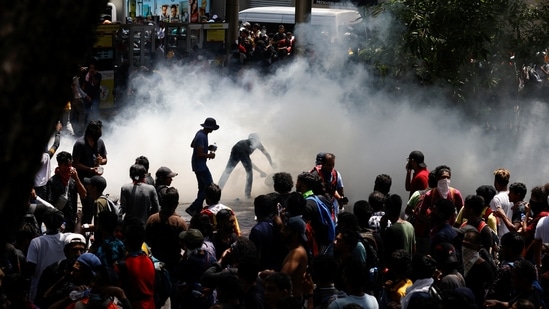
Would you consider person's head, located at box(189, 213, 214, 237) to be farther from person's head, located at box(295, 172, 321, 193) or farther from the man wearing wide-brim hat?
the man wearing wide-brim hat

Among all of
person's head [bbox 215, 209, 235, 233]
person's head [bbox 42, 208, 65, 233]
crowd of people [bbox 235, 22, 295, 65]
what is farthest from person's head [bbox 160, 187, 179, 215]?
crowd of people [bbox 235, 22, 295, 65]

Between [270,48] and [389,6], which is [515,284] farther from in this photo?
[270,48]

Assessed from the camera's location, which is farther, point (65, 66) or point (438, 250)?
point (438, 250)

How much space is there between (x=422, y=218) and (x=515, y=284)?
2.57m

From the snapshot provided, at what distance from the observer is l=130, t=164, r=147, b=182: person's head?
29.5ft

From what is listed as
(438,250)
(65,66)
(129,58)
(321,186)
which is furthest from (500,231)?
(129,58)

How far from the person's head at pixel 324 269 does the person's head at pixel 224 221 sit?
4.02 ft

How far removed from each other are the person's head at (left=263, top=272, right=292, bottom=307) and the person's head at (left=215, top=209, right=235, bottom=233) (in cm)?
152

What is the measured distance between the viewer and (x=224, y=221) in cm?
721

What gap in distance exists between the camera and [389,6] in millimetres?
14852

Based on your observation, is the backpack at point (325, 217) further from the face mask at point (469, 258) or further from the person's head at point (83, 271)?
the person's head at point (83, 271)

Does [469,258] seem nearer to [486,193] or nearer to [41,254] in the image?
[486,193]

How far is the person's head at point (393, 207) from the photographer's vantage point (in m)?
7.62

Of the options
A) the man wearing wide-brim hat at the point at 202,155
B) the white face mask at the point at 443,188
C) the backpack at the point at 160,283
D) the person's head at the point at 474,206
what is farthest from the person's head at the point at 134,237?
the man wearing wide-brim hat at the point at 202,155
